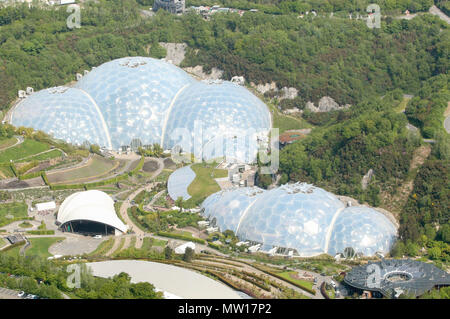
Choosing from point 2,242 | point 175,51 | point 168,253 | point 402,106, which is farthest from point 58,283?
point 175,51

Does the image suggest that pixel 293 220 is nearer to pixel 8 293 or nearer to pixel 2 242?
pixel 2 242

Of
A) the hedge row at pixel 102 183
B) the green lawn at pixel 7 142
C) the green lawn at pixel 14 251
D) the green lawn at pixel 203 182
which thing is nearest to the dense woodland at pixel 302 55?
the green lawn at pixel 203 182

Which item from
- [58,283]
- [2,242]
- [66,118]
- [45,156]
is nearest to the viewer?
[58,283]

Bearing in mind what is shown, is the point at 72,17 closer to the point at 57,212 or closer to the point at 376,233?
the point at 57,212

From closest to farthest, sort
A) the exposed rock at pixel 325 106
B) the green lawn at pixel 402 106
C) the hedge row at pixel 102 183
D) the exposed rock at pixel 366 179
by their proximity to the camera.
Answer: the exposed rock at pixel 366 179 < the hedge row at pixel 102 183 < the green lawn at pixel 402 106 < the exposed rock at pixel 325 106

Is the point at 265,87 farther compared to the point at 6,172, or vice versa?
the point at 265,87

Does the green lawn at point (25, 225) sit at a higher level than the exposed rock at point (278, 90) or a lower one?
lower

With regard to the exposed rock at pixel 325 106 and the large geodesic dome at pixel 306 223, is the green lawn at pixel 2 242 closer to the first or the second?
the large geodesic dome at pixel 306 223
